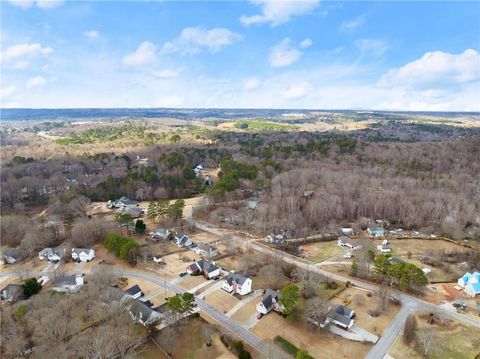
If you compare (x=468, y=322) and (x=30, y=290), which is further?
(x=30, y=290)

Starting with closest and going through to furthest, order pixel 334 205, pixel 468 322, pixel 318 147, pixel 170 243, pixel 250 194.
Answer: pixel 468 322 < pixel 170 243 < pixel 334 205 < pixel 250 194 < pixel 318 147

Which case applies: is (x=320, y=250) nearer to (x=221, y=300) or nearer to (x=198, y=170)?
(x=221, y=300)

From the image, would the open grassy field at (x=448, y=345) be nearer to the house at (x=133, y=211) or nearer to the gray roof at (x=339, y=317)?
the gray roof at (x=339, y=317)

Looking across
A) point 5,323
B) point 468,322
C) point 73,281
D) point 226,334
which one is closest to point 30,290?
point 73,281

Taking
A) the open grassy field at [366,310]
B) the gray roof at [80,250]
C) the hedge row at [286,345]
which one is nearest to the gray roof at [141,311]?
the hedge row at [286,345]

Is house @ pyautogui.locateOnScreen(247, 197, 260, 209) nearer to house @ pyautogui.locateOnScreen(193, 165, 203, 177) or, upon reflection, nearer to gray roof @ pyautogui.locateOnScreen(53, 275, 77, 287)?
house @ pyautogui.locateOnScreen(193, 165, 203, 177)

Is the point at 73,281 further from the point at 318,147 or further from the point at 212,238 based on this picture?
the point at 318,147
